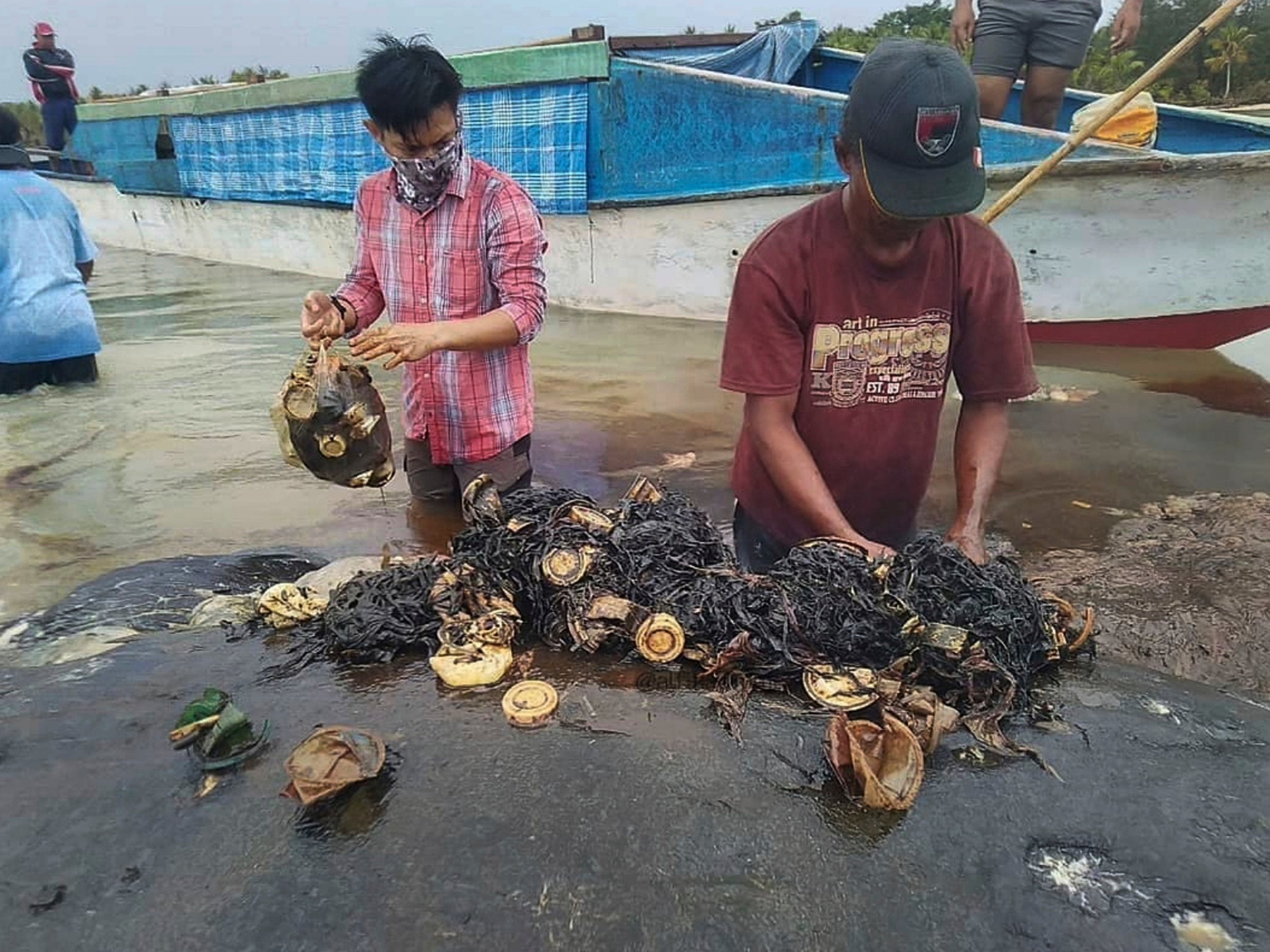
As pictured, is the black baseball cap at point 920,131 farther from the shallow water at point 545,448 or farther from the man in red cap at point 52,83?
the man in red cap at point 52,83

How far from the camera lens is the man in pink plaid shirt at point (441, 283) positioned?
3062 millimetres

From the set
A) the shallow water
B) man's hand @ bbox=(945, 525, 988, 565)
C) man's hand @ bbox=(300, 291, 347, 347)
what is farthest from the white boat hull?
man's hand @ bbox=(945, 525, 988, 565)

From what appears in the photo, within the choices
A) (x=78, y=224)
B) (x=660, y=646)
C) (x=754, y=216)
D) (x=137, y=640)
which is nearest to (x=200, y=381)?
(x=78, y=224)

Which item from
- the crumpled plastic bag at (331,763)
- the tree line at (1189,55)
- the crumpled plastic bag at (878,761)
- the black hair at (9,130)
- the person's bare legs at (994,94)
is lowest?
the crumpled plastic bag at (331,763)

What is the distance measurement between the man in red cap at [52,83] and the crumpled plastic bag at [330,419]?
16330 mm

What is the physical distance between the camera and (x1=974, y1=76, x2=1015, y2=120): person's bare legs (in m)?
6.96

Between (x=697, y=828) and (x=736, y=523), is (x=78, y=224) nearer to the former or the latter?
(x=736, y=523)

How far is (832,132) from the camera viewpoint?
24.4ft

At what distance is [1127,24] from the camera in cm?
648

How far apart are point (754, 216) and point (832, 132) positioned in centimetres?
99

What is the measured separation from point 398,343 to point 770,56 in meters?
7.87

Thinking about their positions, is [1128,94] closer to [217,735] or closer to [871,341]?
[871,341]

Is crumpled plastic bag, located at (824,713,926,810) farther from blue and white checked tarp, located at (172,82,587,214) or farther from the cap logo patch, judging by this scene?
blue and white checked tarp, located at (172,82,587,214)

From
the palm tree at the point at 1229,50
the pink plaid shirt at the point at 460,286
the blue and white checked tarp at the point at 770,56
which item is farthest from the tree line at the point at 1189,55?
the pink plaid shirt at the point at 460,286
